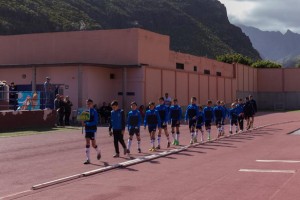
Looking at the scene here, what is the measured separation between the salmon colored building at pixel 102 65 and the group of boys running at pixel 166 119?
39.4ft

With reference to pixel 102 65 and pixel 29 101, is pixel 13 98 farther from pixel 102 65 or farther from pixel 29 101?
pixel 102 65

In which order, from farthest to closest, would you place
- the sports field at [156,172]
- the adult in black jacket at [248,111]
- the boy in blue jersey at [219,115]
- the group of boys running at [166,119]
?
the adult in black jacket at [248,111] → the boy in blue jersey at [219,115] → the group of boys running at [166,119] → the sports field at [156,172]

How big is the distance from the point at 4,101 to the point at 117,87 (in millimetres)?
10907

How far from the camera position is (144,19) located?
128125mm

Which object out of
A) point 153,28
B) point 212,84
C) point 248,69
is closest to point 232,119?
point 212,84

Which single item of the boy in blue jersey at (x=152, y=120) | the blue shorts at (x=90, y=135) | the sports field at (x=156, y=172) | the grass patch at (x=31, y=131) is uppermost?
the boy in blue jersey at (x=152, y=120)

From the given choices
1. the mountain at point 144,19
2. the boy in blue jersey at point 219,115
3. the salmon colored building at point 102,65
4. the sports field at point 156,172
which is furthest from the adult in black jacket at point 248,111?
the mountain at point 144,19

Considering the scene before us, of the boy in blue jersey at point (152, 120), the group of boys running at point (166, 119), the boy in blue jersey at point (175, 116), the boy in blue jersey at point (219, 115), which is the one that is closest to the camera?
the group of boys running at point (166, 119)

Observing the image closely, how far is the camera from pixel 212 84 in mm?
55594

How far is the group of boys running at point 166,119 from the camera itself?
16.8 m

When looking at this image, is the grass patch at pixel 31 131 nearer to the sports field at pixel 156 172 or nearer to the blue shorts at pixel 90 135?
the sports field at pixel 156 172

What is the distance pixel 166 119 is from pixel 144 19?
109m

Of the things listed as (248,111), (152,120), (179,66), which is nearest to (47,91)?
(248,111)

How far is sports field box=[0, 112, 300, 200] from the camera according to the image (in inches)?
418
